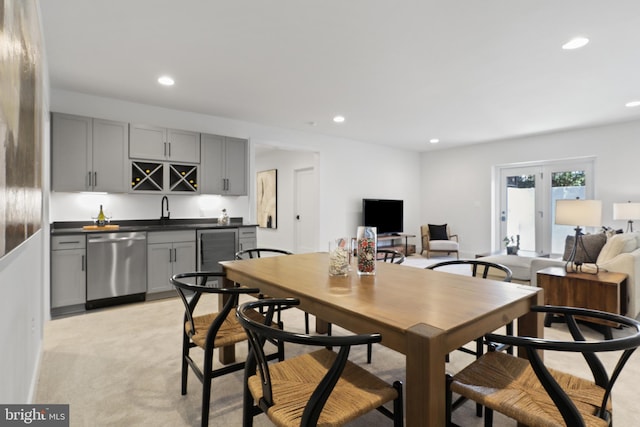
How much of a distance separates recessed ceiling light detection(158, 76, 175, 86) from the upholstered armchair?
18.9ft

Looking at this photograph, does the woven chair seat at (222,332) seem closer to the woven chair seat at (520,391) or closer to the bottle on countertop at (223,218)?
the woven chair seat at (520,391)

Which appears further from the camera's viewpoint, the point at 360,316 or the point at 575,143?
the point at 575,143

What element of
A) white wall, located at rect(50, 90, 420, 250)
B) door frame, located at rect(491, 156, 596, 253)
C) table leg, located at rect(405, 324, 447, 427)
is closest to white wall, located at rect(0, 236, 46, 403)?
table leg, located at rect(405, 324, 447, 427)

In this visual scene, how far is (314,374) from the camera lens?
141 centimetres

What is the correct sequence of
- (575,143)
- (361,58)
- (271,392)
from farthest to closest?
(575,143), (361,58), (271,392)

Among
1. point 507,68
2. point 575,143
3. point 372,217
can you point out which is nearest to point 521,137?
point 575,143

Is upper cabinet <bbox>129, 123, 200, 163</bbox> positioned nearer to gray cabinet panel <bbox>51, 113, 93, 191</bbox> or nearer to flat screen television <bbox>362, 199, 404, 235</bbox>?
gray cabinet panel <bbox>51, 113, 93, 191</bbox>

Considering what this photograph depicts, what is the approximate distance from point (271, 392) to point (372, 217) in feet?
20.2

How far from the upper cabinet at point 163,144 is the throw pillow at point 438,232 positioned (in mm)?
5255

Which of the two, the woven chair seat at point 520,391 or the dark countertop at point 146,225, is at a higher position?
the dark countertop at point 146,225

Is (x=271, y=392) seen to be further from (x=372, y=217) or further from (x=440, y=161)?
(x=440, y=161)

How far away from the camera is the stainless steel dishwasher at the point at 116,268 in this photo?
3748 millimetres

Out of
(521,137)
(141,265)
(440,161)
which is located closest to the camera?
(141,265)

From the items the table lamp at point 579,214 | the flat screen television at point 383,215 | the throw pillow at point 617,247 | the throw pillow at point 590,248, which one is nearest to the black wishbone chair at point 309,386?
the table lamp at point 579,214
